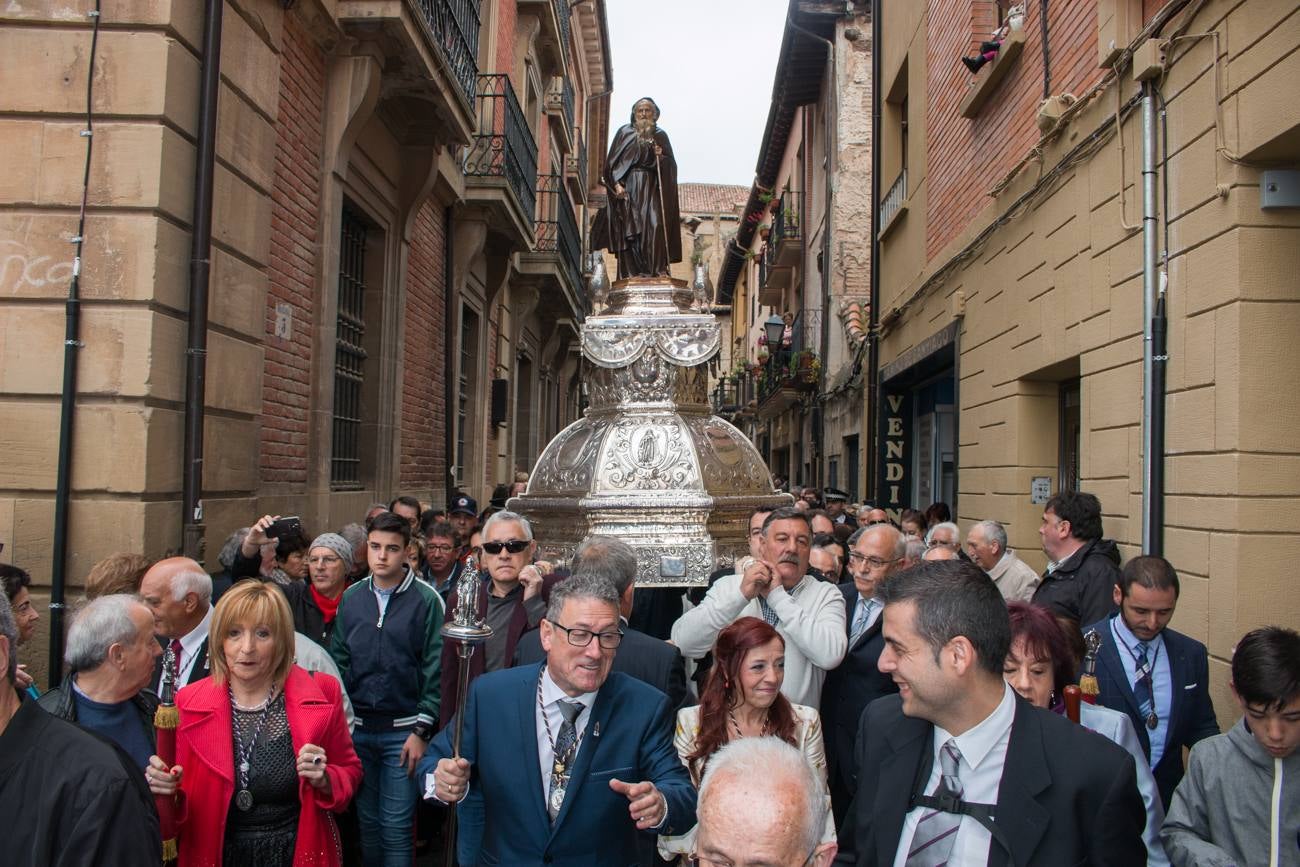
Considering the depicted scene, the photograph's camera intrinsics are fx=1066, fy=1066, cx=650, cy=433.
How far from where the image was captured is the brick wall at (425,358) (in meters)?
11.9

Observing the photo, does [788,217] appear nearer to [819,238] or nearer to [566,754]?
[819,238]

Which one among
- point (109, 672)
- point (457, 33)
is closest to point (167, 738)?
point (109, 672)

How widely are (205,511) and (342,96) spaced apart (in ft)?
13.6

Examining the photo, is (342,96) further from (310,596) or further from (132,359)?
(310,596)

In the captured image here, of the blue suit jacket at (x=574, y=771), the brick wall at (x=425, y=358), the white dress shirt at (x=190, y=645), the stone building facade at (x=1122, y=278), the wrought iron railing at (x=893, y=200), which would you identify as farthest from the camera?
the wrought iron railing at (x=893, y=200)

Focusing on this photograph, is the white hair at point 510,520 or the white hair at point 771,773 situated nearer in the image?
the white hair at point 771,773

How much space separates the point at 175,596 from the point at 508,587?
1395 mm

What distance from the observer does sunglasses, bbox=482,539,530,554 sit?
4.76 meters

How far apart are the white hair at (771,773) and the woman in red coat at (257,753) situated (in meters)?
1.81

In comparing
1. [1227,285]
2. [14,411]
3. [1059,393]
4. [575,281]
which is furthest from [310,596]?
[575,281]

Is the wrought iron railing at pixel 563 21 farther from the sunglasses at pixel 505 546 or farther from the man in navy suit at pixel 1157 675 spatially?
the man in navy suit at pixel 1157 675

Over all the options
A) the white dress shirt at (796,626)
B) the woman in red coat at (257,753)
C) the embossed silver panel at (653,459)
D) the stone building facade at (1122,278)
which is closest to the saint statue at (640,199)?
the embossed silver panel at (653,459)

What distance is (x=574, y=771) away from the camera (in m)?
3.05

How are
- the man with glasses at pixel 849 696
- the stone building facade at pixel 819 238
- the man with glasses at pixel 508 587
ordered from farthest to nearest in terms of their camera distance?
the stone building facade at pixel 819 238 → the man with glasses at pixel 508 587 → the man with glasses at pixel 849 696
